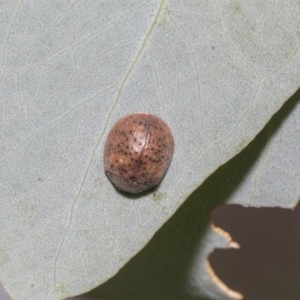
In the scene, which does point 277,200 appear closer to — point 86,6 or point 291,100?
point 291,100

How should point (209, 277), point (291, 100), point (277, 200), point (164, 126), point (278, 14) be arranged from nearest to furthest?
point (278, 14) < point (164, 126) < point (291, 100) < point (277, 200) < point (209, 277)

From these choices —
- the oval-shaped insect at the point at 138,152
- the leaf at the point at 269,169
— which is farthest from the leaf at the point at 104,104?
the leaf at the point at 269,169

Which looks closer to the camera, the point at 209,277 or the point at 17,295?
the point at 17,295

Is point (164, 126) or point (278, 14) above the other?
point (278, 14)

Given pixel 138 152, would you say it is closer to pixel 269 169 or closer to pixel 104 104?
pixel 104 104

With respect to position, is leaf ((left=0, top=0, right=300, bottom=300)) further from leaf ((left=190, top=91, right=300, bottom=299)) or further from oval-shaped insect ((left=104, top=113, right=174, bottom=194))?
leaf ((left=190, top=91, right=300, bottom=299))

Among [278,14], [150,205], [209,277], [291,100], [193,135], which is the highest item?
[278,14]

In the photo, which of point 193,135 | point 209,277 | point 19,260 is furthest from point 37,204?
point 209,277

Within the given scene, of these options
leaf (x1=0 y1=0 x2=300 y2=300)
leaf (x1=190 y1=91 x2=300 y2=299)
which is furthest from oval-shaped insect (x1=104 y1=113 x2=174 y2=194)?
leaf (x1=190 y1=91 x2=300 y2=299)
